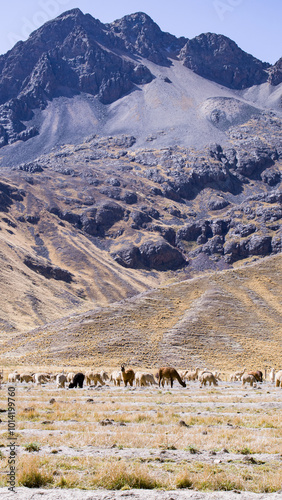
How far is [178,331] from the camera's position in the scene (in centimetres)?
5919

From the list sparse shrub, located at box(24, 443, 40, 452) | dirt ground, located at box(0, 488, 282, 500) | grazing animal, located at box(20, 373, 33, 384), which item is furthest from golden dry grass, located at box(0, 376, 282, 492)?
grazing animal, located at box(20, 373, 33, 384)

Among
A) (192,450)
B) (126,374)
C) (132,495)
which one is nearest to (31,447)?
(192,450)

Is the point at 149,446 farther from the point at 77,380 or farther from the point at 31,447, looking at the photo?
the point at 77,380

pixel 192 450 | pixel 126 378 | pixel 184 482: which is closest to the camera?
pixel 184 482

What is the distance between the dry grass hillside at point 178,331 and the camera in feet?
176

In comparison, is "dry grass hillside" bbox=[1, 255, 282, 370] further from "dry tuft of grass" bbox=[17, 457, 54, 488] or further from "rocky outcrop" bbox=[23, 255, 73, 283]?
"rocky outcrop" bbox=[23, 255, 73, 283]

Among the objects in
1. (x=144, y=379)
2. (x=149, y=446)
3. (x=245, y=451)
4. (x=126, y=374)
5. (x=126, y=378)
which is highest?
(x=245, y=451)

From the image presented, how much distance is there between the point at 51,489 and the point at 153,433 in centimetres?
662

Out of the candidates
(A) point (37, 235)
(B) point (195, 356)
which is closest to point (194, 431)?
(B) point (195, 356)

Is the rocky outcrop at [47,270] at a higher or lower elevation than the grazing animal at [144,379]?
higher

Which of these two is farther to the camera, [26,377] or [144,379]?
[26,377]

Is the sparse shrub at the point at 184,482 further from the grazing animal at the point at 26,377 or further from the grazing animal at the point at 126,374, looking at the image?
the grazing animal at the point at 26,377

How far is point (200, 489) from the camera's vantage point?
29.3ft

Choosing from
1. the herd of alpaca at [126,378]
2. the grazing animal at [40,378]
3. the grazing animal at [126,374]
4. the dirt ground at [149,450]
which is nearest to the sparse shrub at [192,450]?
the dirt ground at [149,450]
